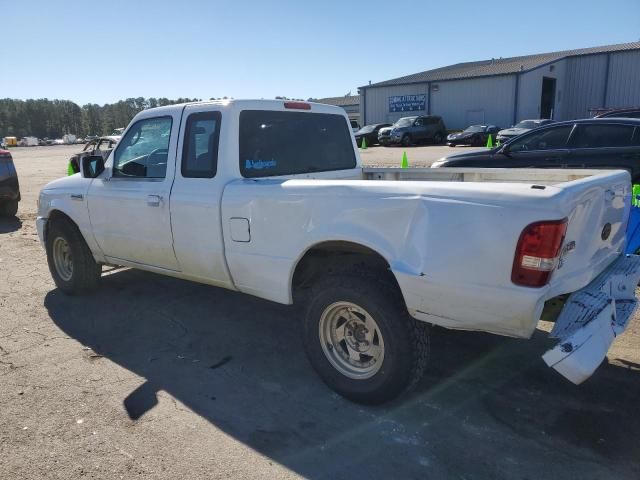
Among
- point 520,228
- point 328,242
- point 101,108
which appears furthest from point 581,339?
point 101,108

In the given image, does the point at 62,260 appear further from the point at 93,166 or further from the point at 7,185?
the point at 7,185

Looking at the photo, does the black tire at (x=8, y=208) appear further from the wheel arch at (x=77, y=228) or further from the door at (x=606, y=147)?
the door at (x=606, y=147)

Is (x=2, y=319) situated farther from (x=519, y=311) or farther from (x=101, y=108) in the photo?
(x=101, y=108)

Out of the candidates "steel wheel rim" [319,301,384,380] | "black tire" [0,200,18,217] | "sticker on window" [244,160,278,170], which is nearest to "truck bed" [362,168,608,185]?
"sticker on window" [244,160,278,170]

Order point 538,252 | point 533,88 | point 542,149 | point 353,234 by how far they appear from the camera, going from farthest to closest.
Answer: point 533,88
point 542,149
point 353,234
point 538,252

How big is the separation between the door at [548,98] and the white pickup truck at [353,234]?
126 ft

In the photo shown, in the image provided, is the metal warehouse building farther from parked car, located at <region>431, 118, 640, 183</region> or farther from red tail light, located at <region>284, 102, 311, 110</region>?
red tail light, located at <region>284, 102, 311, 110</region>

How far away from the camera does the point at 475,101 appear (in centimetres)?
3722

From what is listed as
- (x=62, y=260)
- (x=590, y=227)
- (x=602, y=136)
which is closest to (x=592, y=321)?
(x=590, y=227)

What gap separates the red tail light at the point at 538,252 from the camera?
2357 mm

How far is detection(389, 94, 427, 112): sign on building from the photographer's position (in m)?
40.3

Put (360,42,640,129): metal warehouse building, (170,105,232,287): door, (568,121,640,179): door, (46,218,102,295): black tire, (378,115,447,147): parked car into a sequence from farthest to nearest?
(360,42,640,129): metal warehouse building → (378,115,447,147): parked car → (568,121,640,179): door → (46,218,102,295): black tire → (170,105,232,287): door

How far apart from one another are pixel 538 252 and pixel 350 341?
4.51 ft

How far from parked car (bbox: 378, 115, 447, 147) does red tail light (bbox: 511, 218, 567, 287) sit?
3046 cm
